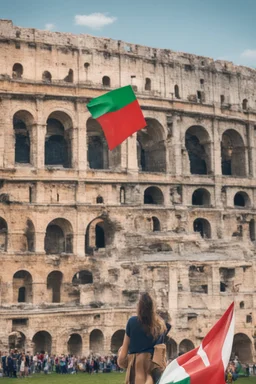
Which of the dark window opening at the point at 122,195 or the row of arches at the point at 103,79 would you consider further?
the dark window opening at the point at 122,195

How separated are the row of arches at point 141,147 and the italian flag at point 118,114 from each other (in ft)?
90.8

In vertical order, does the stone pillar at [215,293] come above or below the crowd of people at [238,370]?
above

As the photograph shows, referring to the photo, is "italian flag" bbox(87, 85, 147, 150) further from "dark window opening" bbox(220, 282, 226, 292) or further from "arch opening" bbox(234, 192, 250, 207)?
"arch opening" bbox(234, 192, 250, 207)

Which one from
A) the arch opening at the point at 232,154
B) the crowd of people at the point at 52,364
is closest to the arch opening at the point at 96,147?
the arch opening at the point at 232,154

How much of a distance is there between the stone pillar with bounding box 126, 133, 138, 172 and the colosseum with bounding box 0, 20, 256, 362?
0.35ft

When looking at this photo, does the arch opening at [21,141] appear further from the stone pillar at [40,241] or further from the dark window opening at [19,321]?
the dark window opening at [19,321]

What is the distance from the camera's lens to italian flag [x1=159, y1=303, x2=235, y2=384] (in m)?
6.30

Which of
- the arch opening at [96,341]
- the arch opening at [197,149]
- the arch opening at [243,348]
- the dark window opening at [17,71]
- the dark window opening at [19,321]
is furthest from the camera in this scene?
the arch opening at [197,149]

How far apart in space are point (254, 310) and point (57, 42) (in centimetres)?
2379

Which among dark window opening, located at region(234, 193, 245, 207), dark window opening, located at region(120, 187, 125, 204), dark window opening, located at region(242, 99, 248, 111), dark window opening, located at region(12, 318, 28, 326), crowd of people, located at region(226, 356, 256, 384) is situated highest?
dark window opening, located at region(242, 99, 248, 111)

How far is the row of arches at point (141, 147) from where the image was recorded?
164 ft

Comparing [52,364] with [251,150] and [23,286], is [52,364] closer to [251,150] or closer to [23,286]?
[23,286]

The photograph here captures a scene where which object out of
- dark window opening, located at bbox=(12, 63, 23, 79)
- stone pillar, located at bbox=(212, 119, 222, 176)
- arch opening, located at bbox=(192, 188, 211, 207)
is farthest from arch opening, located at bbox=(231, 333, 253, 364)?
dark window opening, located at bbox=(12, 63, 23, 79)

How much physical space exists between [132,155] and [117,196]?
3657 mm
